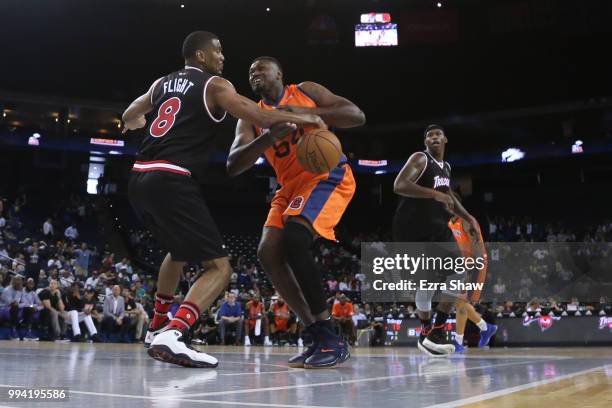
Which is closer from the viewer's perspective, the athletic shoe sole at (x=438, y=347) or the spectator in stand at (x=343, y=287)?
the athletic shoe sole at (x=438, y=347)

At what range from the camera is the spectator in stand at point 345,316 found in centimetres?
1512

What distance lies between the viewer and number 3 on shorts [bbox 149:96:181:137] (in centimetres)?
394

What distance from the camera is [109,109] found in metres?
26.2

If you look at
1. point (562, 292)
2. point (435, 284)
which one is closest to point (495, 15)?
point (562, 292)

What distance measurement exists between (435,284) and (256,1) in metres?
18.6

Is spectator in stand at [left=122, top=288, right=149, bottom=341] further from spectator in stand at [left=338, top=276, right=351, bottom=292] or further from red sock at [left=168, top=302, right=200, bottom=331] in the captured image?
red sock at [left=168, top=302, right=200, bottom=331]

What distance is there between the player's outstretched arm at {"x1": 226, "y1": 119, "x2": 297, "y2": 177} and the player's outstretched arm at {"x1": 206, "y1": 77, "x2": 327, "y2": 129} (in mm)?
44

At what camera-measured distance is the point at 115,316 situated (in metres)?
13.8

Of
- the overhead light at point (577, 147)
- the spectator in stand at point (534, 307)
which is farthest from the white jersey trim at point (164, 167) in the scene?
the overhead light at point (577, 147)

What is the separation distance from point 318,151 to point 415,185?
258 centimetres

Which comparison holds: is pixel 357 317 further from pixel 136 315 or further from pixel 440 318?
pixel 440 318

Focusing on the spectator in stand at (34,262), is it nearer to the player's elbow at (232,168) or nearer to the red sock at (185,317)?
the player's elbow at (232,168)

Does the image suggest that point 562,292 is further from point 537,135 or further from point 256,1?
point 256,1

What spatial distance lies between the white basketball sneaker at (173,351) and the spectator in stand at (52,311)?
1025 centimetres
